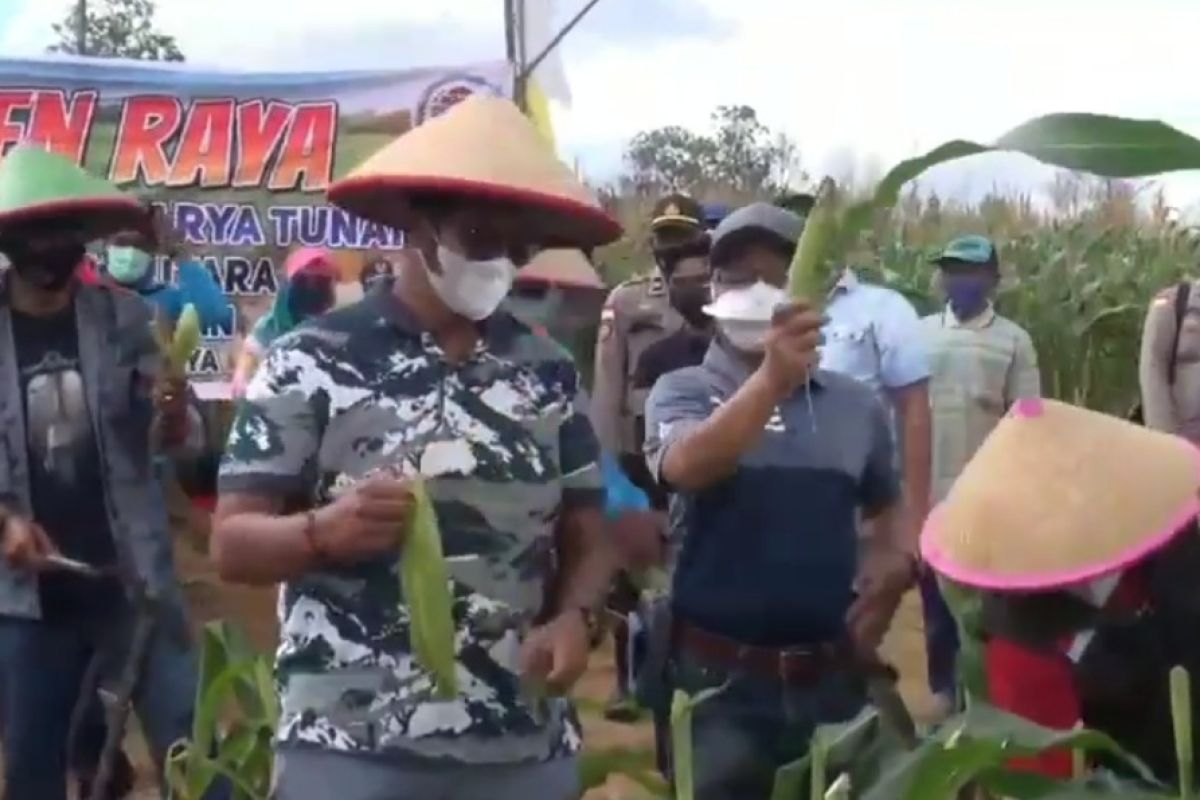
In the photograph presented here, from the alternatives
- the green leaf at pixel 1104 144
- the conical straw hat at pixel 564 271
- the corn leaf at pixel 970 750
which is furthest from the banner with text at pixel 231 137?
the green leaf at pixel 1104 144

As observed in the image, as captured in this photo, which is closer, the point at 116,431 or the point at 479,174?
the point at 479,174

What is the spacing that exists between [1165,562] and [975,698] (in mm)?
255

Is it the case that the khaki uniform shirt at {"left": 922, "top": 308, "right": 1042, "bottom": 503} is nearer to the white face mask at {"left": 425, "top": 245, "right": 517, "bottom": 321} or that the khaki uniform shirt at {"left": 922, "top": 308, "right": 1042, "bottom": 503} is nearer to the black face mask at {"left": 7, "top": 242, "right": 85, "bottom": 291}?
the black face mask at {"left": 7, "top": 242, "right": 85, "bottom": 291}

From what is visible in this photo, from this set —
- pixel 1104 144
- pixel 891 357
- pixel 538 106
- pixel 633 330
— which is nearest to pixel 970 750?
pixel 1104 144

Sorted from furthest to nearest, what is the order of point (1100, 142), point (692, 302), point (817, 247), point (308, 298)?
point (308, 298) < point (692, 302) < point (817, 247) < point (1100, 142)

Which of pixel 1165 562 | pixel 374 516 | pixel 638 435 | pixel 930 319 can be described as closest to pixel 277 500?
pixel 374 516

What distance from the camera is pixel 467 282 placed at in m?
2.83

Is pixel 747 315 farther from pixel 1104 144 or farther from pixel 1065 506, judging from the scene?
pixel 1104 144

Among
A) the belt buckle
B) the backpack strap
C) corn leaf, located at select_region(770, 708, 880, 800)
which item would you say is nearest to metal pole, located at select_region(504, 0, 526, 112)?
the backpack strap

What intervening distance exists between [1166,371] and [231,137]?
17.7 ft

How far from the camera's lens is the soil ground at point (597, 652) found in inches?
266

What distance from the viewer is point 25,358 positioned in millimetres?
3955

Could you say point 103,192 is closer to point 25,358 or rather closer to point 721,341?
point 25,358

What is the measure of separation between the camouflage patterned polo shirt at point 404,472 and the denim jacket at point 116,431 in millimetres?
1182
